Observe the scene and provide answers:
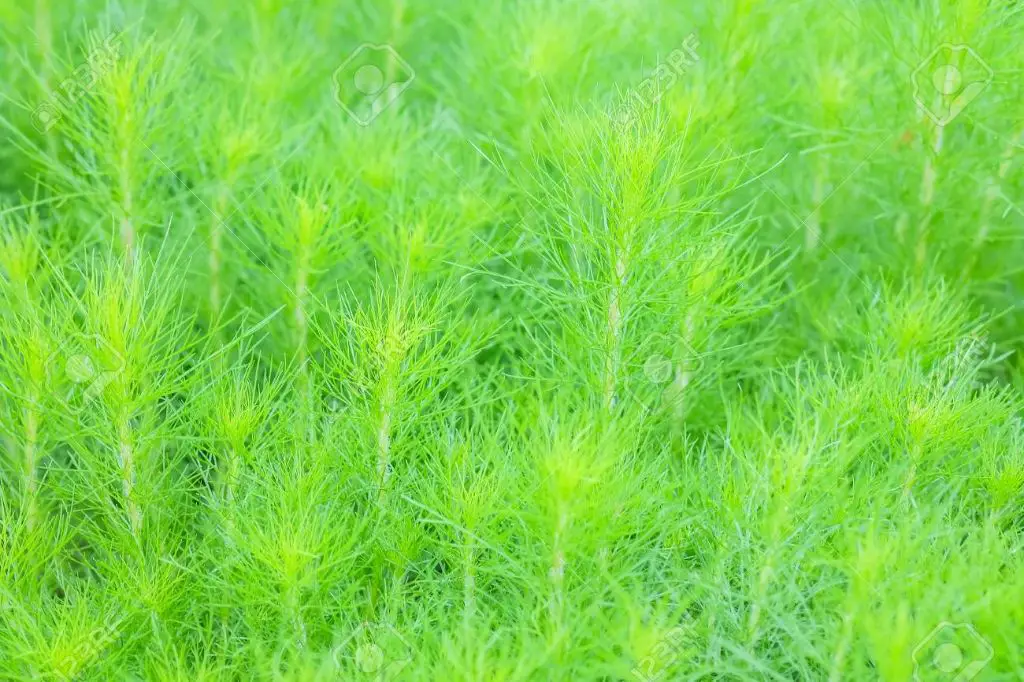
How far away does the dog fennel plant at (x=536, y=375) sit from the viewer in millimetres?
1306

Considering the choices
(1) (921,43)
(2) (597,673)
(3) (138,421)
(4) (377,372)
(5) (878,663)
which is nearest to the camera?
(5) (878,663)

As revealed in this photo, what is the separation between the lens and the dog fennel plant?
51.4 inches

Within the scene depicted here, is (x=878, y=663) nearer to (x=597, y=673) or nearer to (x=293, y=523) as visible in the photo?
Answer: (x=597, y=673)

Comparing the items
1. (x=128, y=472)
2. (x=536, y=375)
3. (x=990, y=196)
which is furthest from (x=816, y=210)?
(x=128, y=472)

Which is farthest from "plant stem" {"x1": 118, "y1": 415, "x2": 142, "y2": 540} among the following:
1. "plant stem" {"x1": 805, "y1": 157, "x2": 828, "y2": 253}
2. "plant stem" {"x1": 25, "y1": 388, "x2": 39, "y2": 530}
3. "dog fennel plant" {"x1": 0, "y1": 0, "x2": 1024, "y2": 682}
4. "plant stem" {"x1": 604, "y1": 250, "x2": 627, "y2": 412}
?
"plant stem" {"x1": 805, "y1": 157, "x2": 828, "y2": 253}

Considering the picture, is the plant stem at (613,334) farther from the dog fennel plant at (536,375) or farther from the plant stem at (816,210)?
the plant stem at (816,210)

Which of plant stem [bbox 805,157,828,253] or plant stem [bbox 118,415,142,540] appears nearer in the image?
plant stem [bbox 118,415,142,540]

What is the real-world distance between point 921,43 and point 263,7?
3.85 ft

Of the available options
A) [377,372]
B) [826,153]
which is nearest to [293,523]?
[377,372]

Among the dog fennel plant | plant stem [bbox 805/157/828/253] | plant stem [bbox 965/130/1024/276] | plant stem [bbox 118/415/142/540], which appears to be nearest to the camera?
the dog fennel plant

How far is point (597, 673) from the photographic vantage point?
125 centimetres

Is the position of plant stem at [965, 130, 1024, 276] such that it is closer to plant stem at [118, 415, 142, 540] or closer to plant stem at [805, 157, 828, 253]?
plant stem at [805, 157, 828, 253]

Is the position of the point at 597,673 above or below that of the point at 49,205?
below

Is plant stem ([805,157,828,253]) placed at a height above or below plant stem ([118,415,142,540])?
above
